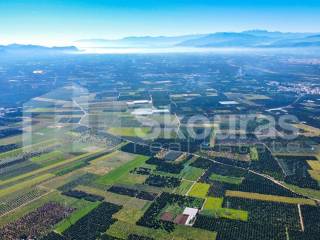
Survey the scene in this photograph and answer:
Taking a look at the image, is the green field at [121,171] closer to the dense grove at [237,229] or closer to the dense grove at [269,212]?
the dense grove at [269,212]

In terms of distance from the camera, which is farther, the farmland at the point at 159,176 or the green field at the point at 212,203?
the green field at the point at 212,203

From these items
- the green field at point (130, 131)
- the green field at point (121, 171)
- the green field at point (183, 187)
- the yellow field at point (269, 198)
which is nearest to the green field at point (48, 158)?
the green field at point (121, 171)

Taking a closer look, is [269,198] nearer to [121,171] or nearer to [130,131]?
[121,171]

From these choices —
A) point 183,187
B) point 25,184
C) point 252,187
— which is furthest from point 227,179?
point 25,184

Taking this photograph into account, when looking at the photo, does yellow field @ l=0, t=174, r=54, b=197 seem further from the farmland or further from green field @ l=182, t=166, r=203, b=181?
green field @ l=182, t=166, r=203, b=181

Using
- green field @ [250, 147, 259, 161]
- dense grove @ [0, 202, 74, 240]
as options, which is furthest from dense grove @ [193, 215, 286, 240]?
green field @ [250, 147, 259, 161]

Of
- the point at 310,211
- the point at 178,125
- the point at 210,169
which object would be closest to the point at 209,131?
the point at 178,125
